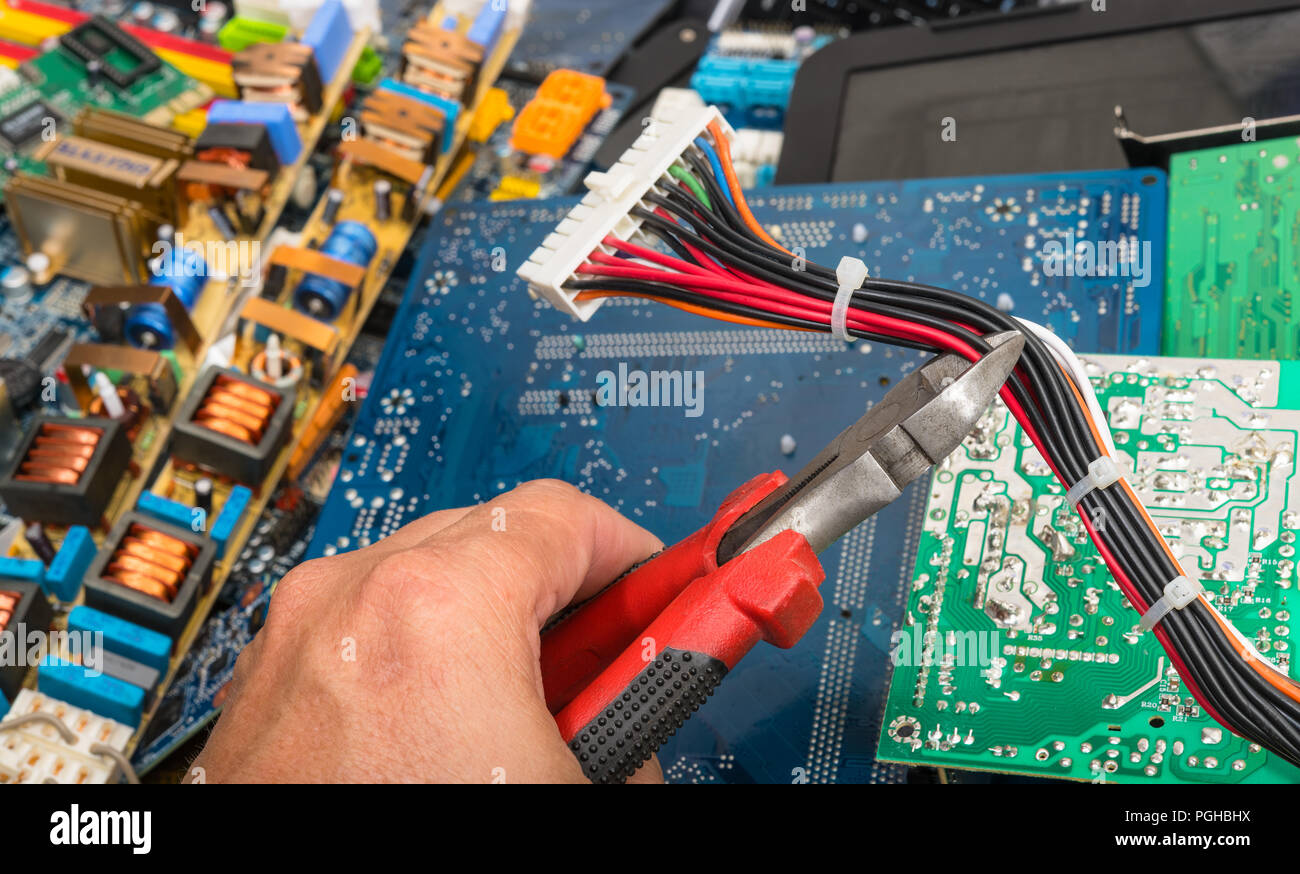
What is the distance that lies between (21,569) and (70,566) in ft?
0.48

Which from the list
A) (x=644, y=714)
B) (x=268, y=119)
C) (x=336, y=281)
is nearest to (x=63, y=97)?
(x=268, y=119)

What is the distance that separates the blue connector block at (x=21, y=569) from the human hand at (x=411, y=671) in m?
1.74

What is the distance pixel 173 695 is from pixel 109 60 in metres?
2.94

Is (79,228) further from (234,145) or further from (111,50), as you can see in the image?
(111,50)

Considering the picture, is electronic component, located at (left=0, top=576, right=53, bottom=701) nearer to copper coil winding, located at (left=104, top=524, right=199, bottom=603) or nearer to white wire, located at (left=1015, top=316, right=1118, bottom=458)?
copper coil winding, located at (left=104, top=524, right=199, bottom=603)

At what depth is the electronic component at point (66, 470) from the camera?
4617 millimetres

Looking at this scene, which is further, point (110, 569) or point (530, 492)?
point (110, 569)

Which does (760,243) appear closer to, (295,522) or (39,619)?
(295,522)

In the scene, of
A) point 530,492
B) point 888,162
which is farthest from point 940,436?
point 888,162

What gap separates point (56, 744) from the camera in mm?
4336

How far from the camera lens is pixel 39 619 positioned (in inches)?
176

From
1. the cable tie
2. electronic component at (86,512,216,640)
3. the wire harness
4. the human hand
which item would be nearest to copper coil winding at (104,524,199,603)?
electronic component at (86,512,216,640)

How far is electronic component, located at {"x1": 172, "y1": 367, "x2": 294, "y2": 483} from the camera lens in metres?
4.73

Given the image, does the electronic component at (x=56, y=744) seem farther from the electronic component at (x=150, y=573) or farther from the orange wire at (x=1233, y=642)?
the orange wire at (x=1233, y=642)
